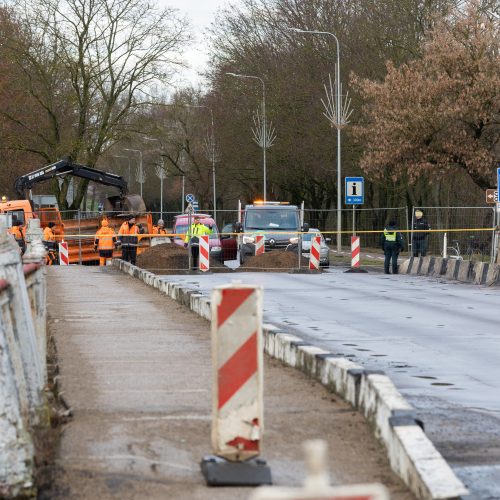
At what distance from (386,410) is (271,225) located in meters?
34.0

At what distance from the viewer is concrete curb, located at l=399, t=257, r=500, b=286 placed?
95.7 ft

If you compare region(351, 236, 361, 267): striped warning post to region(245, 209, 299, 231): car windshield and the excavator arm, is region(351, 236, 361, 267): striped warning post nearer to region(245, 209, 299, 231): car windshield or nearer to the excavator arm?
region(245, 209, 299, 231): car windshield

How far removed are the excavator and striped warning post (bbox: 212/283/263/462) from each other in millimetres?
36955

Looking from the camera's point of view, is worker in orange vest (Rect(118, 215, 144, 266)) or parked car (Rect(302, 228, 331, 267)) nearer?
worker in orange vest (Rect(118, 215, 144, 266))

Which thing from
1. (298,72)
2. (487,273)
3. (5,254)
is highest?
(298,72)

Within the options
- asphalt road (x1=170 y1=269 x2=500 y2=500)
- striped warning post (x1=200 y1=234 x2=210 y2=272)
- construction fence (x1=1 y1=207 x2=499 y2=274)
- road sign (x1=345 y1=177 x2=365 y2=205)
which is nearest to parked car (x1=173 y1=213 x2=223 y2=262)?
construction fence (x1=1 y1=207 x2=499 y2=274)

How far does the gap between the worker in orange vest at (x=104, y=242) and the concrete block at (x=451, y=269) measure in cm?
1282

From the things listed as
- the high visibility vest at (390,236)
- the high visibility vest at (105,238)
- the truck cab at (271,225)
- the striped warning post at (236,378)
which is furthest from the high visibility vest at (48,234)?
the striped warning post at (236,378)

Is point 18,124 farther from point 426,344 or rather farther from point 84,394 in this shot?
point 84,394

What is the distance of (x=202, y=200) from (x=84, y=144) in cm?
2667

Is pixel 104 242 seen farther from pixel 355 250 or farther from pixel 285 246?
pixel 355 250

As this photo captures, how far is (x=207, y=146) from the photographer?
73312mm

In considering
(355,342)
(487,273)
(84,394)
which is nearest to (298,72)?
(487,273)

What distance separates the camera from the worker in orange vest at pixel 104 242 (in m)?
41.9
